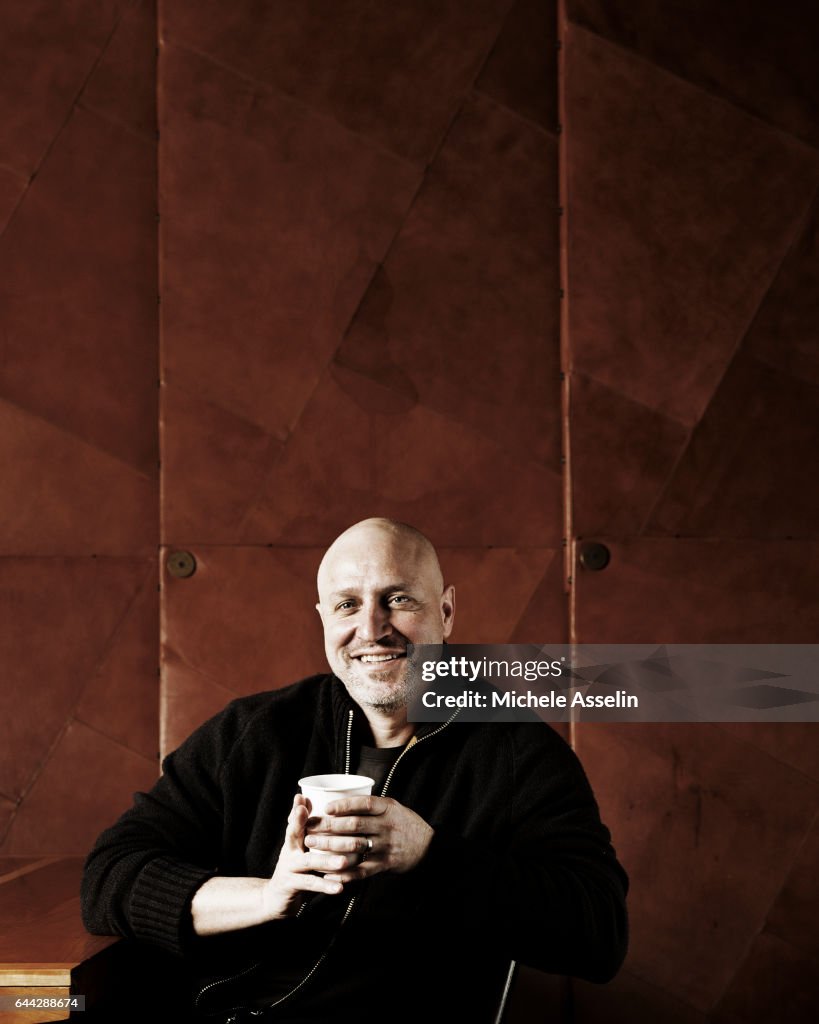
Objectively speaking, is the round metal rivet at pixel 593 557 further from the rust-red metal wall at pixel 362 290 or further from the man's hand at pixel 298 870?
the man's hand at pixel 298 870

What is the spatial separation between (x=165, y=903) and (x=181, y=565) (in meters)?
1.04

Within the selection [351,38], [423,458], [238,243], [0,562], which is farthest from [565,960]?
[351,38]

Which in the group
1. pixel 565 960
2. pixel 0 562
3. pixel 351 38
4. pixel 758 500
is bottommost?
pixel 565 960

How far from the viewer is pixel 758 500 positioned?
2.51 m

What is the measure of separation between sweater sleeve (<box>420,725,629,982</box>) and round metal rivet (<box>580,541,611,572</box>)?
2.89 ft

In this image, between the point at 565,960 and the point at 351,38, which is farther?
the point at 351,38

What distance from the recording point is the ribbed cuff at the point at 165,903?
1575mm

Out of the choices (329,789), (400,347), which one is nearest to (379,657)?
(329,789)

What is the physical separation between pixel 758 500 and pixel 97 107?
80.8 inches

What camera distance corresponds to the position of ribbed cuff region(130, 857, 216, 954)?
1575 mm

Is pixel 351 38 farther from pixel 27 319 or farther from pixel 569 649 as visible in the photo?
pixel 569 649

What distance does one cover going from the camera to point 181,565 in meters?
2.48

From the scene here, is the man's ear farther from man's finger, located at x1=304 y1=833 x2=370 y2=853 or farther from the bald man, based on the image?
man's finger, located at x1=304 y1=833 x2=370 y2=853

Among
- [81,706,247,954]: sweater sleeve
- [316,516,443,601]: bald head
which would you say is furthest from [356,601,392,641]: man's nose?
[81,706,247,954]: sweater sleeve
